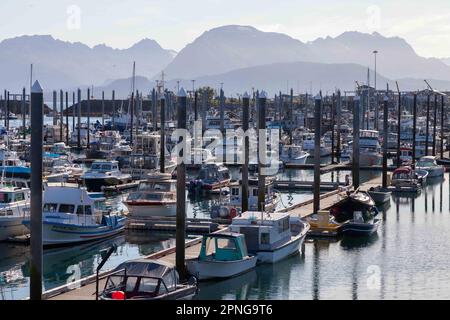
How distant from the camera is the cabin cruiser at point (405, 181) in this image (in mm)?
60969

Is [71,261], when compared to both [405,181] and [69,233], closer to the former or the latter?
[69,233]

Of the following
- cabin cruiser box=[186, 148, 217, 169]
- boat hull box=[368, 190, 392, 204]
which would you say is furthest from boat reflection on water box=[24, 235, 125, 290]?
cabin cruiser box=[186, 148, 217, 169]

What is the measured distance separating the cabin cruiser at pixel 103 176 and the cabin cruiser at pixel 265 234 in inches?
1013

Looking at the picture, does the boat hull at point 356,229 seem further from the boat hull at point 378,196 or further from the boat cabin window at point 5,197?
the boat cabin window at point 5,197

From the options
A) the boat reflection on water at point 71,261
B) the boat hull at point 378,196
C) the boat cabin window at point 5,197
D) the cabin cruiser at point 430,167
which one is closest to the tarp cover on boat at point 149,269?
the boat reflection on water at point 71,261

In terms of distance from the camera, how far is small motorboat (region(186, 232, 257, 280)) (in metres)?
31.5

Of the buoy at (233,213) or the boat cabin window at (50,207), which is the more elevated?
the boat cabin window at (50,207)

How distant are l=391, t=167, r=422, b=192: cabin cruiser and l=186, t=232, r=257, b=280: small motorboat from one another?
3048cm

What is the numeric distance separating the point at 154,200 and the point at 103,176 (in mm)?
15391

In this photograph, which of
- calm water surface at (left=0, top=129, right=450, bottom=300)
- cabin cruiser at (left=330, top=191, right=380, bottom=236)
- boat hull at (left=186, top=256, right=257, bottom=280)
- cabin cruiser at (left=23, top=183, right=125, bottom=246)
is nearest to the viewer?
calm water surface at (left=0, top=129, right=450, bottom=300)

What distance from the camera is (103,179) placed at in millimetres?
60094

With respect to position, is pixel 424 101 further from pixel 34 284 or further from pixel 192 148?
pixel 34 284

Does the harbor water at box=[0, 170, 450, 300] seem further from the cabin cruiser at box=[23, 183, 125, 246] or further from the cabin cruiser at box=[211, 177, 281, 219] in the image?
the cabin cruiser at box=[211, 177, 281, 219]

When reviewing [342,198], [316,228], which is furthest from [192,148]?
[316,228]
